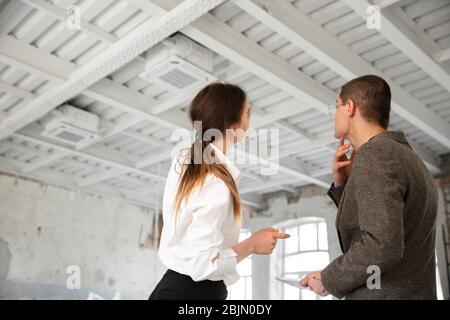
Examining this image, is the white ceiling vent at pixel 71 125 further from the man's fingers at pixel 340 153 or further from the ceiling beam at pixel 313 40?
the man's fingers at pixel 340 153

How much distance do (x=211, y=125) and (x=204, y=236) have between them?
0.36 m

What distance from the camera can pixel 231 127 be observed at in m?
1.36

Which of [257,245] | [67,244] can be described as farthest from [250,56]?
[67,244]

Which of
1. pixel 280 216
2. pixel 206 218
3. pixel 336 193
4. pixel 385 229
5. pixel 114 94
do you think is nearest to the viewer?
pixel 385 229

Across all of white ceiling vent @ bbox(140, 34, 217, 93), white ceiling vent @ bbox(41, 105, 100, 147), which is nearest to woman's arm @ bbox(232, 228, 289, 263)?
white ceiling vent @ bbox(140, 34, 217, 93)

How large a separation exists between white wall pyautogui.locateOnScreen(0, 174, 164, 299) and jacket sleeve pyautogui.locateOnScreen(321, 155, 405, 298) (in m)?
6.21

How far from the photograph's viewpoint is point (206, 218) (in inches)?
45.6

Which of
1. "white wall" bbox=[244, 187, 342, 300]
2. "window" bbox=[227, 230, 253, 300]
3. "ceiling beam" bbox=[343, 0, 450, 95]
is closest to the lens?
"ceiling beam" bbox=[343, 0, 450, 95]

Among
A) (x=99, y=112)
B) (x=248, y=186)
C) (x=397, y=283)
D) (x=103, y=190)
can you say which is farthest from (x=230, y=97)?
(x=103, y=190)

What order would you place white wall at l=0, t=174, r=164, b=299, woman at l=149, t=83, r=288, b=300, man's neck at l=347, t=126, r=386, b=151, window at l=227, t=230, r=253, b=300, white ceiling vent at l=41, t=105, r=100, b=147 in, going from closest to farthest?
woman at l=149, t=83, r=288, b=300, man's neck at l=347, t=126, r=386, b=151, white ceiling vent at l=41, t=105, r=100, b=147, white wall at l=0, t=174, r=164, b=299, window at l=227, t=230, r=253, b=300

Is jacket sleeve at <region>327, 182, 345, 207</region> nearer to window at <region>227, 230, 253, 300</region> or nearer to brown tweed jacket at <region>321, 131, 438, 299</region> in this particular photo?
brown tweed jacket at <region>321, 131, 438, 299</region>

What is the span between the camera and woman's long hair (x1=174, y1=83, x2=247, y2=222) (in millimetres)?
1228

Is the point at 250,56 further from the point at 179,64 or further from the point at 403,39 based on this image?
the point at 403,39
